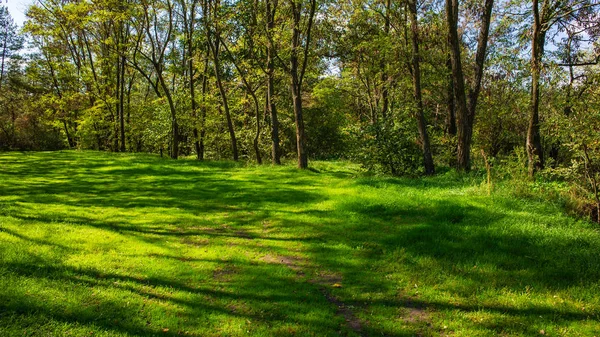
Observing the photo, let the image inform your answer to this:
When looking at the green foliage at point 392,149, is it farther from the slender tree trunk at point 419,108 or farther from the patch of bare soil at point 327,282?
the patch of bare soil at point 327,282

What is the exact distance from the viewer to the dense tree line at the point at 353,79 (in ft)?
40.0

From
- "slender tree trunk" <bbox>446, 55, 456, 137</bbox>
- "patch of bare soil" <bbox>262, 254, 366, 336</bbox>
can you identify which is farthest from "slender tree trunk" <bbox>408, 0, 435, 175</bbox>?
"patch of bare soil" <bbox>262, 254, 366, 336</bbox>

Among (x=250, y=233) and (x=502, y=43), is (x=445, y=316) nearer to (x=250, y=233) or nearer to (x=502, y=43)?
(x=250, y=233)

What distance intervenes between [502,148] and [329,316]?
18679 mm

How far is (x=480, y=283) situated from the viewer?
4.98 m

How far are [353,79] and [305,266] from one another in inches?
892

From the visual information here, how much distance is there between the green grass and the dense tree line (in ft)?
10.7

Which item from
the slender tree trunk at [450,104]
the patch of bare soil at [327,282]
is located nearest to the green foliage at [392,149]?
the slender tree trunk at [450,104]

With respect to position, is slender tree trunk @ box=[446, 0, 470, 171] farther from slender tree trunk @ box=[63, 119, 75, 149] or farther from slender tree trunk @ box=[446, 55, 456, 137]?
slender tree trunk @ box=[63, 119, 75, 149]

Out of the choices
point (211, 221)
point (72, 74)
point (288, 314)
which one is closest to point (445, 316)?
point (288, 314)

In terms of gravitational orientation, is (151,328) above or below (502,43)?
below

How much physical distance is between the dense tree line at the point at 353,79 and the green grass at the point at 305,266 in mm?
3255

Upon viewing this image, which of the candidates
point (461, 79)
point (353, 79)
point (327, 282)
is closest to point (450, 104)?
point (461, 79)

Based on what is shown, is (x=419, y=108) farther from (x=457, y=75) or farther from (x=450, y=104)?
(x=450, y=104)
